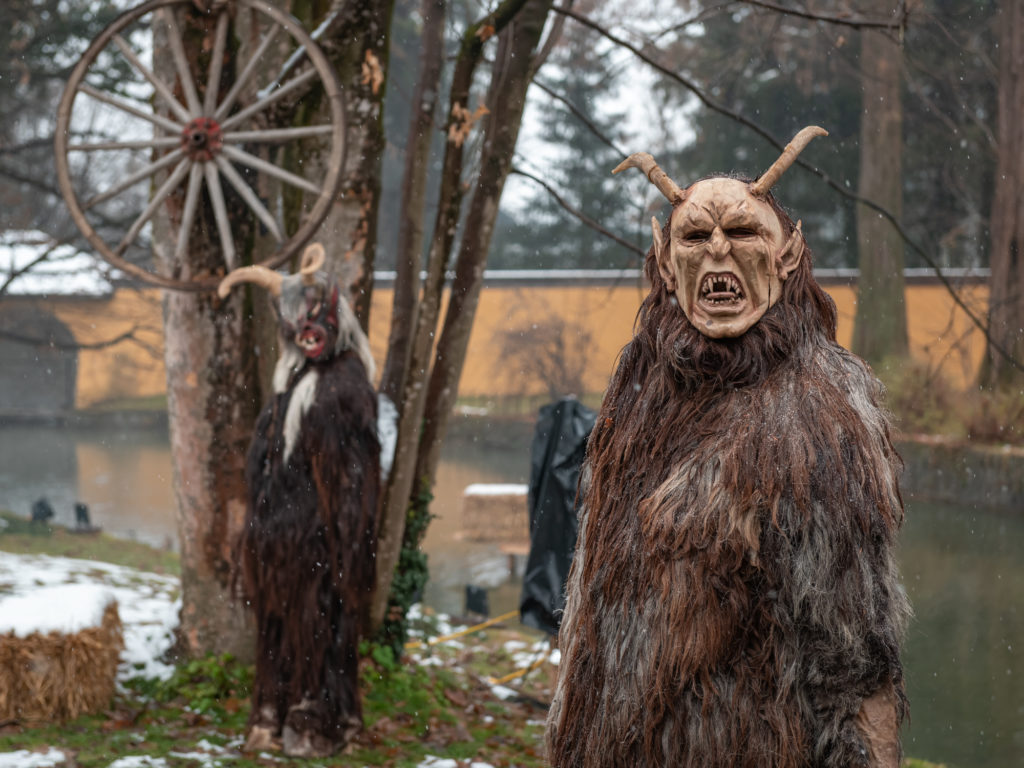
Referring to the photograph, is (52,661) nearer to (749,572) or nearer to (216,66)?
(216,66)

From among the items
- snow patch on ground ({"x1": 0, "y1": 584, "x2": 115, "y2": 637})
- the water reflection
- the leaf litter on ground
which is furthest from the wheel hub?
the water reflection

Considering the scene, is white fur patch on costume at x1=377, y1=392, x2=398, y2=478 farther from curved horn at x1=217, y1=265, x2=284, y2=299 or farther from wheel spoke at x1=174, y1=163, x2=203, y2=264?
wheel spoke at x1=174, y1=163, x2=203, y2=264

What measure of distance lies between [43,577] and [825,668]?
7.52 meters

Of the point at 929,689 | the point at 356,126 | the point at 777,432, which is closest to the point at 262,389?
the point at 356,126

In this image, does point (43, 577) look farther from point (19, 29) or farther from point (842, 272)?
point (842, 272)

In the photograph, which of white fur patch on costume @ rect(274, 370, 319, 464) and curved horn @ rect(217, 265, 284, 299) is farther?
curved horn @ rect(217, 265, 284, 299)

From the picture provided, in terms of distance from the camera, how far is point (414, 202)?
20.6ft

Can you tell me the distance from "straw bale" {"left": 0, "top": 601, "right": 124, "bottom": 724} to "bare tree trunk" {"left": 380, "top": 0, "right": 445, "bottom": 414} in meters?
2.09

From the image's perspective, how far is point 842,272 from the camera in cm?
1925

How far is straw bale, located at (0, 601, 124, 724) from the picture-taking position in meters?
5.20

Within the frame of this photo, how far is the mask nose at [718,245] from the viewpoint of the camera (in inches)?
96.7

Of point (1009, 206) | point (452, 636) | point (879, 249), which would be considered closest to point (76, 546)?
point (452, 636)

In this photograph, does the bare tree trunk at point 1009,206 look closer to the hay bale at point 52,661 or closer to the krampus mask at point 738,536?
the hay bale at point 52,661

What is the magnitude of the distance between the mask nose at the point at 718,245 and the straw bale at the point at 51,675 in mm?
4128
